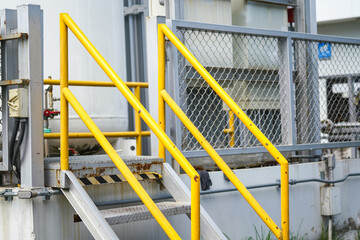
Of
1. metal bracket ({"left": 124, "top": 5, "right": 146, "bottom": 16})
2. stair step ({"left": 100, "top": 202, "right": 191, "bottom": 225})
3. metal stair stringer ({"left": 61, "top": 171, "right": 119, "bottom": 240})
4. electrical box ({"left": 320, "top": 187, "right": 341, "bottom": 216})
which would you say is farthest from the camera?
metal bracket ({"left": 124, "top": 5, "right": 146, "bottom": 16})

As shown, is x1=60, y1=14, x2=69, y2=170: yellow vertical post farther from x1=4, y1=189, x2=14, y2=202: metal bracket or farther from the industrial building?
x1=4, y1=189, x2=14, y2=202: metal bracket

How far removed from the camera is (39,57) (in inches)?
163

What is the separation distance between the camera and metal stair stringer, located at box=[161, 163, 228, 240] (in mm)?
4141

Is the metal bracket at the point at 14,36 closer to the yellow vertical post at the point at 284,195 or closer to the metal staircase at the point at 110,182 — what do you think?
the metal staircase at the point at 110,182

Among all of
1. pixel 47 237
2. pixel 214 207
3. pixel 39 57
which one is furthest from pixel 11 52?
pixel 214 207

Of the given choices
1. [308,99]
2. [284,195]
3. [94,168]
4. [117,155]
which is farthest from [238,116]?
[308,99]

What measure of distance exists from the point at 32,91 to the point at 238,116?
1.45 m

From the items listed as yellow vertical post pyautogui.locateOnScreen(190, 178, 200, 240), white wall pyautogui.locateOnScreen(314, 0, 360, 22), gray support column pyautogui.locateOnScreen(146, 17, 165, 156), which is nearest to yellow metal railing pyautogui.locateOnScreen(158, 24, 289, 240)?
gray support column pyautogui.locateOnScreen(146, 17, 165, 156)

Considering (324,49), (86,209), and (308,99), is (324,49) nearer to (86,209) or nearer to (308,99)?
(308,99)

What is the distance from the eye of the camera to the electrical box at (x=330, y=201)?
604cm

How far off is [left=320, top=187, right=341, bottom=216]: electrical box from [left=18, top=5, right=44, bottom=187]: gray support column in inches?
124

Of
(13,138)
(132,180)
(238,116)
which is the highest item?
(238,116)

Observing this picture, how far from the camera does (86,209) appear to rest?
3.89 metres

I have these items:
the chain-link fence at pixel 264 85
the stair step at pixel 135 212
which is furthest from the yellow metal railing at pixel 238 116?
the chain-link fence at pixel 264 85
